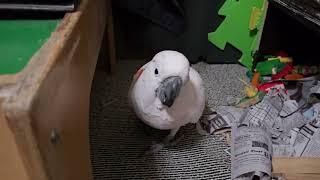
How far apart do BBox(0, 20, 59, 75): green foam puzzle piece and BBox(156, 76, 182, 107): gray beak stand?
311 mm

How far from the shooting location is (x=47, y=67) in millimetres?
378

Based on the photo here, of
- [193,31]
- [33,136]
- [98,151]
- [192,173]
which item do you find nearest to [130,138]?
[98,151]

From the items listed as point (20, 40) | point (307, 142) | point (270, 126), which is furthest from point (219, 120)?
point (20, 40)

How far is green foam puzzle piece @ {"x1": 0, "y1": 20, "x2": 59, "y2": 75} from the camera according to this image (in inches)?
16.5

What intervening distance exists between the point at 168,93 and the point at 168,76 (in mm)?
45

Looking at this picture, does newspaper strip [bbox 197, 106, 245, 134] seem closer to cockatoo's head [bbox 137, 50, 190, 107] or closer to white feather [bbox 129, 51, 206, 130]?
white feather [bbox 129, 51, 206, 130]

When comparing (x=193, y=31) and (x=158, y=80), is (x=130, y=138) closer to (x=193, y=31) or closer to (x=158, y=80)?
(x=158, y=80)

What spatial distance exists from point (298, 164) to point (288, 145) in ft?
0.26

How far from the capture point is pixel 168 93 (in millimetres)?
757

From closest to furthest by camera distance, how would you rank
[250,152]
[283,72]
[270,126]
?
1. [250,152]
2. [270,126]
3. [283,72]

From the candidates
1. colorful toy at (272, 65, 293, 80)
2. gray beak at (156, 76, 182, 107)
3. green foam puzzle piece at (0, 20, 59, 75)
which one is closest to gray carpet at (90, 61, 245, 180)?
colorful toy at (272, 65, 293, 80)

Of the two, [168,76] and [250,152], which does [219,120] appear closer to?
[250,152]

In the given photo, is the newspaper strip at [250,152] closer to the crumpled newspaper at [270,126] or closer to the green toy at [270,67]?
the crumpled newspaper at [270,126]

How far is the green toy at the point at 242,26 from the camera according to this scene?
1.12 metres
